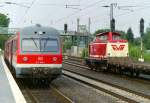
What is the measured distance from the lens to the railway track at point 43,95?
51.9 feet

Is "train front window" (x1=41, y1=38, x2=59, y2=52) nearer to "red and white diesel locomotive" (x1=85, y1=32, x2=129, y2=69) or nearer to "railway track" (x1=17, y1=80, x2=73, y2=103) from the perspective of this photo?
"railway track" (x1=17, y1=80, x2=73, y2=103)

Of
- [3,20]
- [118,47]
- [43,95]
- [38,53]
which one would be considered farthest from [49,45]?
[3,20]

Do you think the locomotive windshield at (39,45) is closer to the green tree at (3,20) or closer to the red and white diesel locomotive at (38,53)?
the red and white diesel locomotive at (38,53)

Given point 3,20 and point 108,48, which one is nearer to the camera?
point 108,48

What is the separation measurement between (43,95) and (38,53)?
2722 mm

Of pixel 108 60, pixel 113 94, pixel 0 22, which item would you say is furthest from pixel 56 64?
pixel 0 22

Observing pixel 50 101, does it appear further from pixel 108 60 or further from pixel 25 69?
pixel 108 60

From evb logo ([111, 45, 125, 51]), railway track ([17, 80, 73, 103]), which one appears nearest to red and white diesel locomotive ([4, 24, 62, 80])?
railway track ([17, 80, 73, 103])

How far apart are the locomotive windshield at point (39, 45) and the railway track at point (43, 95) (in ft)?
6.02

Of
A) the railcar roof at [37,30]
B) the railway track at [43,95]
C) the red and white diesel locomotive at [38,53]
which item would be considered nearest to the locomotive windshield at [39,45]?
the red and white diesel locomotive at [38,53]

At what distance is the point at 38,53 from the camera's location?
65.5 feet

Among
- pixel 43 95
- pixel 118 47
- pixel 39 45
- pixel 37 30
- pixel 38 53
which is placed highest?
pixel 37 30

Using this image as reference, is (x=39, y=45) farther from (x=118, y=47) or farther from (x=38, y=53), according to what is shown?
(x=118, y=47)

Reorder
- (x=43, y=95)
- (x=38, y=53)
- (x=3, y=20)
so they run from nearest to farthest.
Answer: (x=43, y=95)
(x=38, y=53)
(x=3, y=20)
